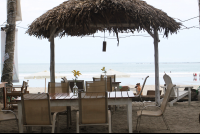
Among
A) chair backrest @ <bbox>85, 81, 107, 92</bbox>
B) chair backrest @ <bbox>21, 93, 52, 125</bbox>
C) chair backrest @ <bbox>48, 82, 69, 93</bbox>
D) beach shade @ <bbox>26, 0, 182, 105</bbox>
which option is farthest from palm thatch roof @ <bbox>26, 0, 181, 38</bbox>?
chair backrest @ <bbox>21, 93, 52, 125</bbox>

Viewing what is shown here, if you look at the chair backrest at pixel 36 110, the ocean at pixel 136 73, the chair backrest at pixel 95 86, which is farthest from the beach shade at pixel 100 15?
the ocean at pixel 136 73

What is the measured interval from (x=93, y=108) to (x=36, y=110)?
0.78 meters

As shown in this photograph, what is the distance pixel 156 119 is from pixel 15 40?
5.83 meters

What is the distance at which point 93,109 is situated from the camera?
11.4 feet

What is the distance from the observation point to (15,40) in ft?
29.6

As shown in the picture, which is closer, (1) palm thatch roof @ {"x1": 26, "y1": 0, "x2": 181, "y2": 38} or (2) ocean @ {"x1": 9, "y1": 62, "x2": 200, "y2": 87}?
(1) palm thatch roof @ {"x1": 26, "y1": 0, "x2": 181, "y2": 38}

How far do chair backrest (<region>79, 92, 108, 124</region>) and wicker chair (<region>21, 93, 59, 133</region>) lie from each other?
454mm

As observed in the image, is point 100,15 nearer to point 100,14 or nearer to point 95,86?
point 100,14

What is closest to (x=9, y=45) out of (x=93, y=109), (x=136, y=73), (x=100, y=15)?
(x=100, y=15)

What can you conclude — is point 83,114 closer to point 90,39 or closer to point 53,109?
point 53,109

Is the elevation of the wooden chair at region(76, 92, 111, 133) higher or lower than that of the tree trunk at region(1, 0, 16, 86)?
lower

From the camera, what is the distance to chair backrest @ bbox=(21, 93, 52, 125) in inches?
137

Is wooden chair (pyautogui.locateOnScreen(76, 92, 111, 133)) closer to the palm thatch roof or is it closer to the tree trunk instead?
the palm thatch roof

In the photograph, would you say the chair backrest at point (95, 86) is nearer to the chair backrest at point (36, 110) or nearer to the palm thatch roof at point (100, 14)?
the palm thatch roof at point (100, 14)
